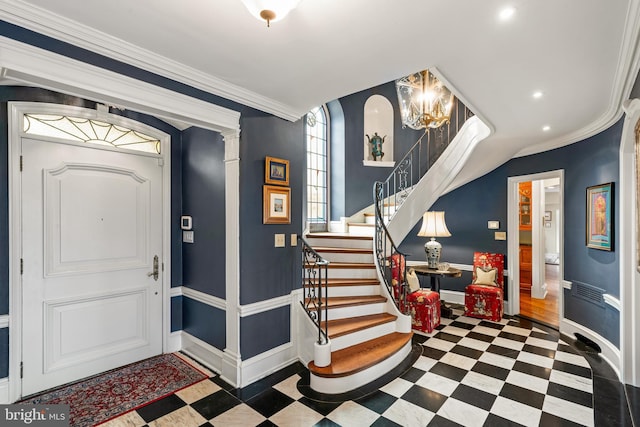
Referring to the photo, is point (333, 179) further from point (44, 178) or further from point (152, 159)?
point (44, 178)

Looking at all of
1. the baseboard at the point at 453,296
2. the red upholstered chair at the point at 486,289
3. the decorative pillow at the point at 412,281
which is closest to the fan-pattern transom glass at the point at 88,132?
the decorative pillow at the point at 412,281

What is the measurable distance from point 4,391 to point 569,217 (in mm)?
5885

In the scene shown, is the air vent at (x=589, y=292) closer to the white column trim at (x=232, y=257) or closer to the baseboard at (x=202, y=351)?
the white column trim at (x=232, y=257)

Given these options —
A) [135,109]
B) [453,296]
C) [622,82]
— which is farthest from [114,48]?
[453,296]

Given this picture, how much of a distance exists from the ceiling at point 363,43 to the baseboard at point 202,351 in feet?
7.69

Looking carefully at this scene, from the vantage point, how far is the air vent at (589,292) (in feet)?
11.1

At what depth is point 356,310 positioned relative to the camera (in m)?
3.41

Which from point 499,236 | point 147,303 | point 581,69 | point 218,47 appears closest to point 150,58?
point 218,47

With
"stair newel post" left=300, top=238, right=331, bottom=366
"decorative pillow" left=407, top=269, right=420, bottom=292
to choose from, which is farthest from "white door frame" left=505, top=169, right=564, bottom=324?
"stair newel post" left=300, top=238, right=331, bottom=366

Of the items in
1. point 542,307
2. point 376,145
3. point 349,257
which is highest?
point 376,145

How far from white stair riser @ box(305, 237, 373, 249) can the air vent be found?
249 centimetres

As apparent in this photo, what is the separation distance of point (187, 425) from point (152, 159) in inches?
94.3

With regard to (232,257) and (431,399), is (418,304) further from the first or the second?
(232,257)

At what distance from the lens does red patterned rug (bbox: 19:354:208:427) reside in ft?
7.64
